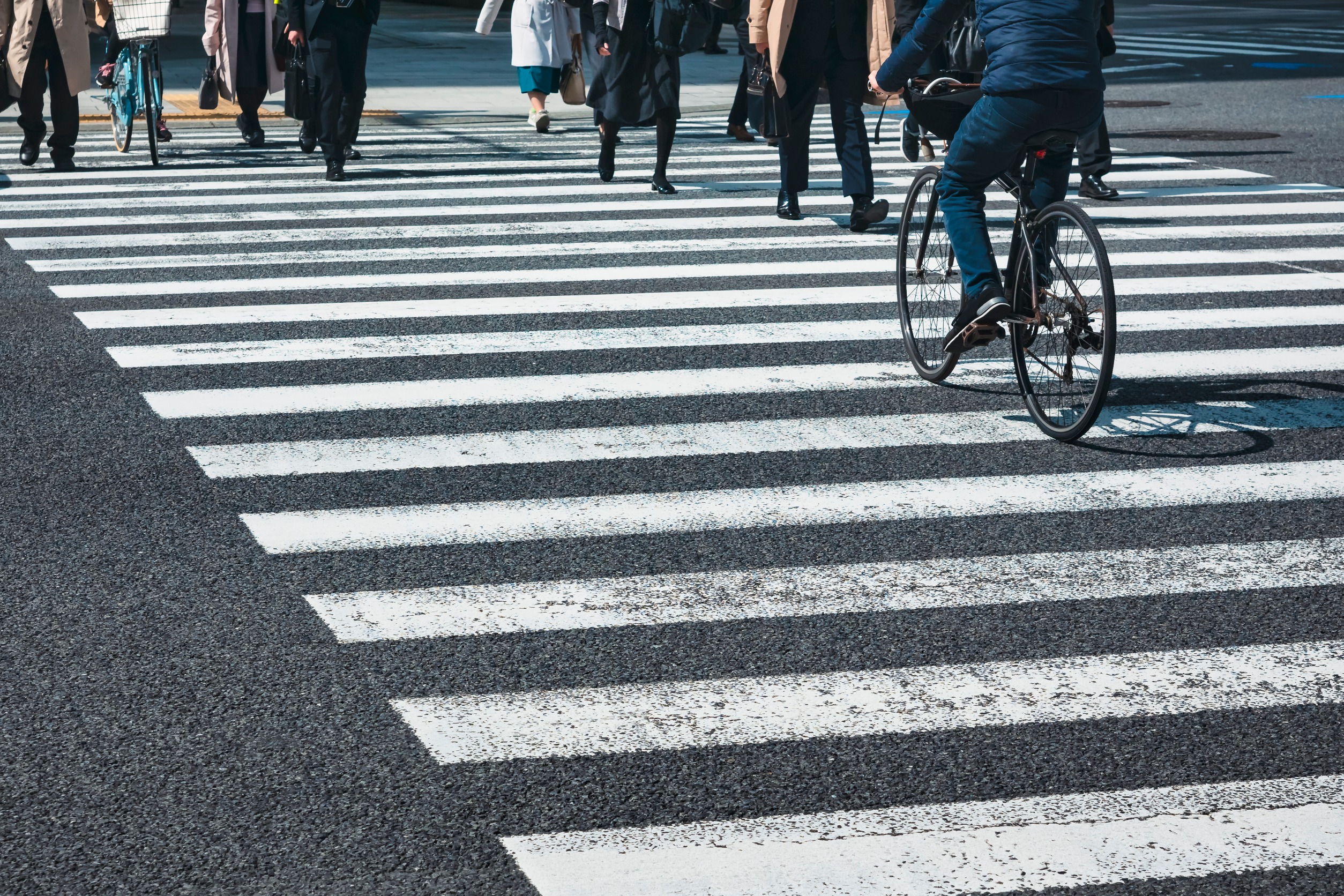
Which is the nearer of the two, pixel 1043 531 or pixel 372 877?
pixel 372 877

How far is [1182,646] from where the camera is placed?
162 inches

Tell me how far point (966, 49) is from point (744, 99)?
406 cm

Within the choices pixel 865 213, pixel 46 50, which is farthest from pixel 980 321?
pixel 46 50

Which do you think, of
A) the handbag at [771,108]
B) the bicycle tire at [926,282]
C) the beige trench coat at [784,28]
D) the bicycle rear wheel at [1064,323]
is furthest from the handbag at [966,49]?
the bicycle rear wheel at [1064,323]

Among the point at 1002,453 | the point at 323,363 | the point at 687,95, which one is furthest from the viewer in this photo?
the point at 687,95

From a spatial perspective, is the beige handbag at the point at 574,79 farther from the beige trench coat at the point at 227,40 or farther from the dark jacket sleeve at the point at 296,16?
the dark jacket sleeve at the point at 296,16

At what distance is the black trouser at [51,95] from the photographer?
42.1 feet

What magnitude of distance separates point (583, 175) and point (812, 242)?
3709mm

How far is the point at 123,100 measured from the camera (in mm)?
14195

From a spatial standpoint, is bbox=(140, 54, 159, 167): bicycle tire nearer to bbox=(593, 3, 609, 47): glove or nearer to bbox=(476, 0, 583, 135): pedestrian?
bbox=(476, 0, 583, 135): pedestrian

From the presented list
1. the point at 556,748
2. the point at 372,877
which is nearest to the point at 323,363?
the point at 556,748

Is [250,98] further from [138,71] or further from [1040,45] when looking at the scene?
[1040,45]

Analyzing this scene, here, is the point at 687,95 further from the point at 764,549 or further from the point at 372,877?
the point at 372,877

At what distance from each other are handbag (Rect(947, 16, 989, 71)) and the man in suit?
4.20m
